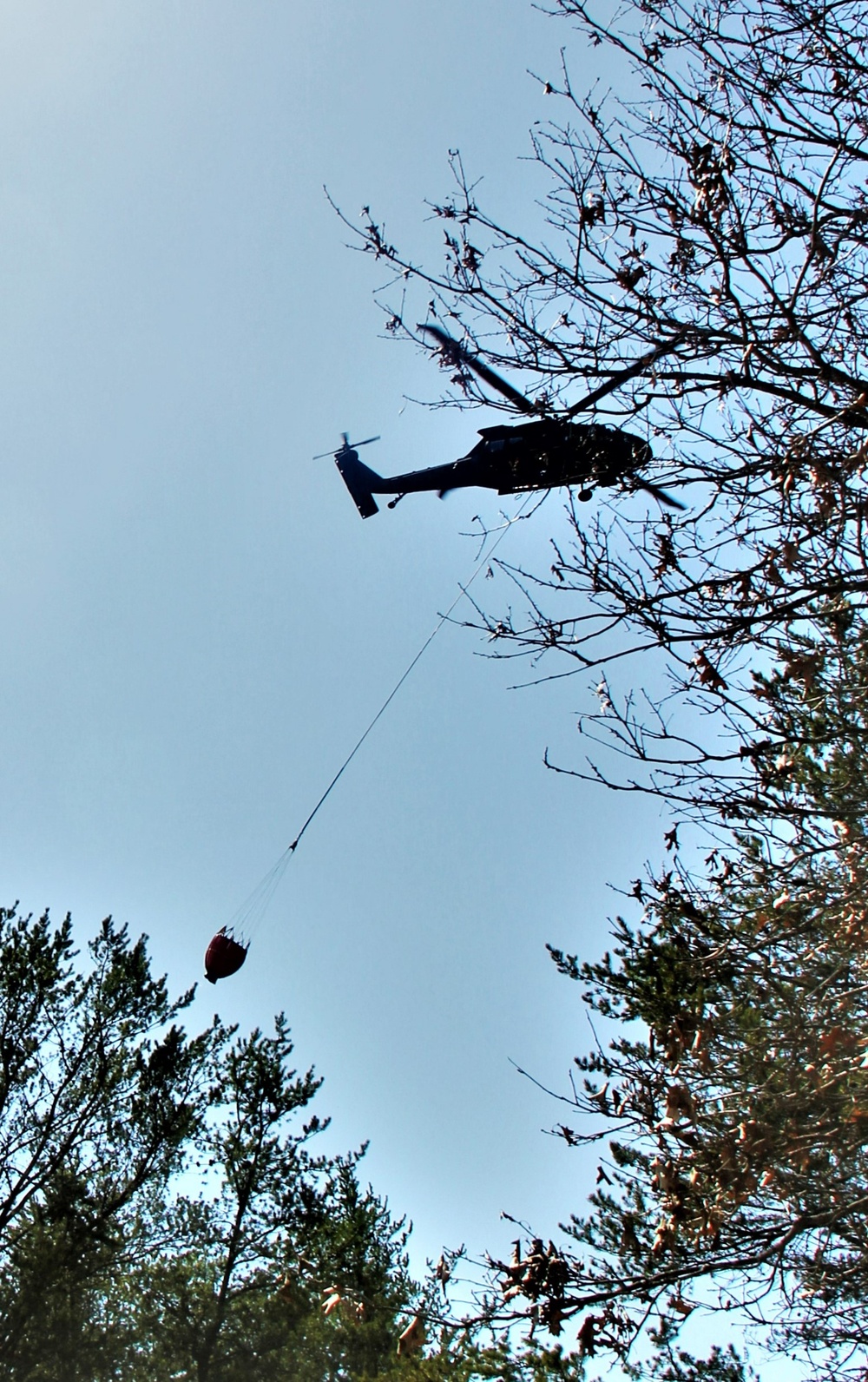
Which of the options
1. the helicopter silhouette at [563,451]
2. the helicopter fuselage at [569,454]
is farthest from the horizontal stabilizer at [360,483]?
the helicopter silhouette at [563,451]

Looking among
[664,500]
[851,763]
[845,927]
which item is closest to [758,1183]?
[845,927]

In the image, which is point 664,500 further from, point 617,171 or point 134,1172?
point 134,1172

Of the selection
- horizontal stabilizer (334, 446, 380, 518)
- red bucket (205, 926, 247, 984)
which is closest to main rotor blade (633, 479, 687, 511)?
red bucket (205, 926, 247, 984)

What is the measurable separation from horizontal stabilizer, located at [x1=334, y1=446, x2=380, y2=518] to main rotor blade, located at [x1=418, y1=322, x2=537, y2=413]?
8.46 m

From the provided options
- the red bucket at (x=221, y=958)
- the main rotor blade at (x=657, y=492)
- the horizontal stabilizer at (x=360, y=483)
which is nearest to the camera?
the main rotor blade at (x=657, y=492)

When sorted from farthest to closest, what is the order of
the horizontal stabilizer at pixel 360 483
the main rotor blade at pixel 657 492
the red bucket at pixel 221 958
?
the horizontal stabilizer at pixel 360 483
the red bucket at pixel 221 958
the main rotor blade at pixel 657 492

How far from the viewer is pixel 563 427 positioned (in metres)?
5.43

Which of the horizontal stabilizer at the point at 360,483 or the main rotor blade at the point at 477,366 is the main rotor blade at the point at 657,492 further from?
the horizontal stabilizer at the point at 360,483

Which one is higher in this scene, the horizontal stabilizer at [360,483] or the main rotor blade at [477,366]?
the horizontal stabilizer at [360,483]

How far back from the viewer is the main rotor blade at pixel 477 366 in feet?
17.1

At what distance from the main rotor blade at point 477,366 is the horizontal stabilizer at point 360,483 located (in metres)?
8.46

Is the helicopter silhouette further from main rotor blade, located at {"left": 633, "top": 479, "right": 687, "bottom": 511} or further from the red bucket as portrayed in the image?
the red bucket

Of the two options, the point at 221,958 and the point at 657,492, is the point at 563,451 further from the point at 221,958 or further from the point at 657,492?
the point at 221,958

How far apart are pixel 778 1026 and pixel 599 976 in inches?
287
